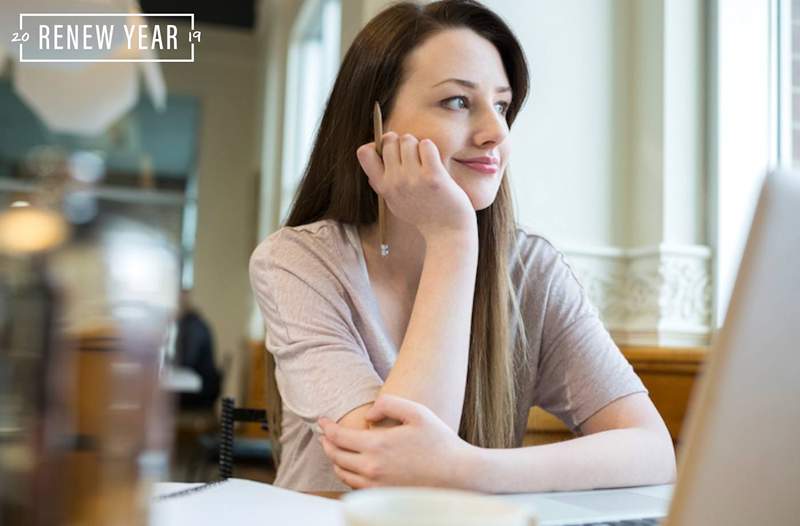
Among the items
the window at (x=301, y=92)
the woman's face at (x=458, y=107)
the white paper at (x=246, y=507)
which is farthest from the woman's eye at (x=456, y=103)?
the window at (x=301, y=92)

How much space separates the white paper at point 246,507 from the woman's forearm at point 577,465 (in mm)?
171

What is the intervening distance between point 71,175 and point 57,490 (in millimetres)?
158

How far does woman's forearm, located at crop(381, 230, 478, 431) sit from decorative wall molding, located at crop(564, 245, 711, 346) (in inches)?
53.1

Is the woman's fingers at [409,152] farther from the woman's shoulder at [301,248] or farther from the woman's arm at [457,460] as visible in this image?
the woman's arm at [457,460]

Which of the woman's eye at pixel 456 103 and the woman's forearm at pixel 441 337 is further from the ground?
the woman's eye at pixel 456 103

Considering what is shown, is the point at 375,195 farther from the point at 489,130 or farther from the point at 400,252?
the point at 489,130

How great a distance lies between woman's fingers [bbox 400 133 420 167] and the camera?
1.16m

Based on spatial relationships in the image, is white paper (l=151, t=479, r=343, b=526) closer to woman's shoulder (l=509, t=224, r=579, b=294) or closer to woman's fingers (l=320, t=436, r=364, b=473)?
woman's fingers (l=320, t=436, r=364, b=473)

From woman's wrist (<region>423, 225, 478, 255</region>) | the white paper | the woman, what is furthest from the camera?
woman's wrist (<region>423, 225, 478, 255</region>)

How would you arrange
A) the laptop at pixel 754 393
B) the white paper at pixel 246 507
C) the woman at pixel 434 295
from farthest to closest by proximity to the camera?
1. the woman at pixel 434 295
2. the white paper at pixel 246 507
3. the laptop at pixel 754 393

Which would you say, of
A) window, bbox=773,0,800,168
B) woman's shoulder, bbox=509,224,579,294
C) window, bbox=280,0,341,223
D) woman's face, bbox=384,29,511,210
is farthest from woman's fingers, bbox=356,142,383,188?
window, bbox=280,0,341,223

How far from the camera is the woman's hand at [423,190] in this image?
113 cm

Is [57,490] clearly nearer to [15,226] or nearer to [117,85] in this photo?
[15,226]

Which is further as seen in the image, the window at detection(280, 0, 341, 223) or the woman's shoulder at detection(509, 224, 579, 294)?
the window at detection(280, 0, 341, 223)
